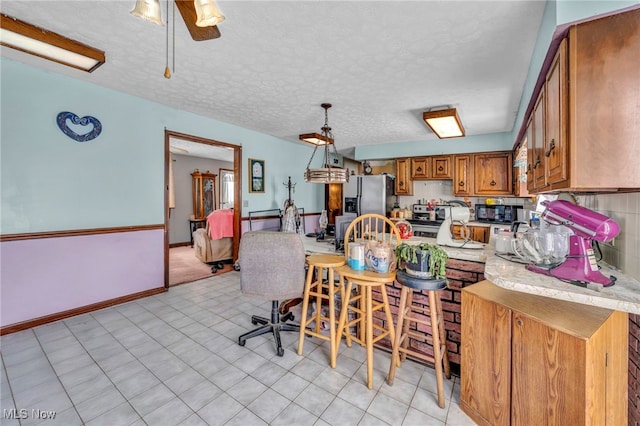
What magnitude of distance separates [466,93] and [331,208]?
408 centimetres

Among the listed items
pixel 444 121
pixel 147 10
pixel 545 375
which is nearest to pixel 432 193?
pixel 444 121

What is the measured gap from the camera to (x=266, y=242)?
2.08 m

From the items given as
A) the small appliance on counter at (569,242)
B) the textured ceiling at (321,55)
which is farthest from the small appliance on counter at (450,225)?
the textured ceiling at (321,55)

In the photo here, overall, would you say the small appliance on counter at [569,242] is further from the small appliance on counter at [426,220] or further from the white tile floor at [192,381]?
the small appliance on counter at [426,220]

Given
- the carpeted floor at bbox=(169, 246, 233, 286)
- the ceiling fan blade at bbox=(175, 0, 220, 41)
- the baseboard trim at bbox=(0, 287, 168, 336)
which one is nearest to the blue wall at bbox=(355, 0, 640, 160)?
the ceiling fan blade at bbox=(175, 0, 220, 41)

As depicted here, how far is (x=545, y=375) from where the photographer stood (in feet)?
3.92

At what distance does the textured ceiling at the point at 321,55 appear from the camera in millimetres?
1721

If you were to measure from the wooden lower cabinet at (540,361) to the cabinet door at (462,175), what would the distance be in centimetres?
389

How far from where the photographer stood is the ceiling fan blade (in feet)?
4.78

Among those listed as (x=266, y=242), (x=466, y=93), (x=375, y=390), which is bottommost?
(x=375, y=390)

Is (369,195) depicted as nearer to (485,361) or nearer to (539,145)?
(539,145)

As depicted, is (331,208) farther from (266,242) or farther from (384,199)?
(266,242)

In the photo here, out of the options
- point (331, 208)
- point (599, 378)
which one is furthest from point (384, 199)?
point (599, 378)

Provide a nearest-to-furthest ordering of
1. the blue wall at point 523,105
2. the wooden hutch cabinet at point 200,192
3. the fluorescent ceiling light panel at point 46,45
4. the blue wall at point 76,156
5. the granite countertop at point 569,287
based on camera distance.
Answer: the granite countertop at point 569,287 → the blue wall at point 523,105 → the fluorescent ceiling light panel at point 46,45 → the blue wall at point 76,156 → the wooden hutch cabinet at point 200,192
